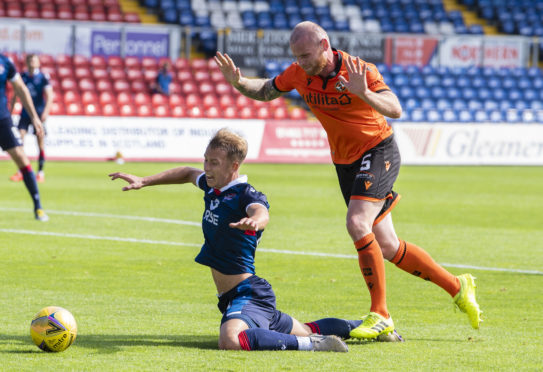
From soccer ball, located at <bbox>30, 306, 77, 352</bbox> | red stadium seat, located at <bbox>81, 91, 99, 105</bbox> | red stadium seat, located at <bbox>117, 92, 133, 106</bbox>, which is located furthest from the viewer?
red stadium seat, located at <bbox>117, 92, 133, 106</bbox>

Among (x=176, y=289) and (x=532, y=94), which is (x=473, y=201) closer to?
(x=176, y=289)

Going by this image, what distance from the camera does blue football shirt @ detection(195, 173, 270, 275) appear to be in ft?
17.7

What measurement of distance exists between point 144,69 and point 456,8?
1589cm

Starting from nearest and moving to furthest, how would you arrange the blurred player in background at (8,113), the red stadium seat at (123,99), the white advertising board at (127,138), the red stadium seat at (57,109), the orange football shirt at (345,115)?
the orange football shirt at (345,115) → the blurred player in background at (8,113) → the white advertising board at (127,138) → the red stadium seat at (57,109) → the red stadium seat at (123,99)

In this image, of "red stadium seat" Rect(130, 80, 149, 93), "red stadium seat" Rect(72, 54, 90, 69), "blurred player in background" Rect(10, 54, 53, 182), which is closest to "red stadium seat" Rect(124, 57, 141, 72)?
"red stadium seat" Rect(130, 80, 149, 93)

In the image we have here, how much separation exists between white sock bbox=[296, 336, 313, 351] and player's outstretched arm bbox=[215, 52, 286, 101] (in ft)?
6.45

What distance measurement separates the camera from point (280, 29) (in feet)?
111

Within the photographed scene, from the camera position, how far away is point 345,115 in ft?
20.1

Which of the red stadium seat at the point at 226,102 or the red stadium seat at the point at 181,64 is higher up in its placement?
the red stadium seat at the point at 181,64

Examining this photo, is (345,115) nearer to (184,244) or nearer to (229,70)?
(229,70)

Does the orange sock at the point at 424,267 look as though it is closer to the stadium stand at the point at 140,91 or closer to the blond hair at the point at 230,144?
the blond hair at the point at 230,144

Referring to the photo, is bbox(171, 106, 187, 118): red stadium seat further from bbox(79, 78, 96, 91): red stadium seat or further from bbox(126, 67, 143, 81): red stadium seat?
bbox(79, 78, 96, 91): red stadium seat

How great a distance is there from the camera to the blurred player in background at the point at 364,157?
5.82 metres

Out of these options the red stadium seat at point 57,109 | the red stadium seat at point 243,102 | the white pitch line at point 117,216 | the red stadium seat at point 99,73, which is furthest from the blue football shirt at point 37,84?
the red stadium seat at point 243,102
